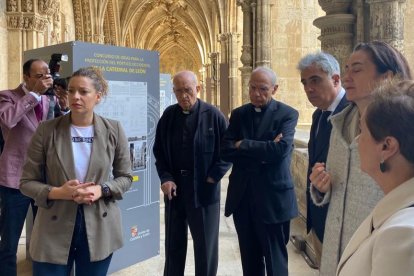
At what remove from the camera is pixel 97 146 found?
225 cm

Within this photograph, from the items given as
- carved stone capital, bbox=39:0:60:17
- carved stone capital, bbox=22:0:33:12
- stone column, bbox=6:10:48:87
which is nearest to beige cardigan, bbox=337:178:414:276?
stone column, bbox=6:10:48:87

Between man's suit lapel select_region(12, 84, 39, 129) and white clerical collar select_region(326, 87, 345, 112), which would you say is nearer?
white clerical collar select_region(326, 87, 345, 112)

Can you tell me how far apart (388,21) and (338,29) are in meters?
0.52

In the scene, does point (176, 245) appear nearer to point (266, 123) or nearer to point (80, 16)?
point (266, 123)

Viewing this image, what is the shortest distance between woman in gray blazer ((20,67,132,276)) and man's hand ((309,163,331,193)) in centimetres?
102

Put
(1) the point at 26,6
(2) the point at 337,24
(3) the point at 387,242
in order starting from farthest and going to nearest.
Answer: (1) the point at 26,6
(2) the point at 337,24
(3) the point at 387,242

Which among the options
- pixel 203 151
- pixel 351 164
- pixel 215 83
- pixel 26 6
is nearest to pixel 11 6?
pixel 26 6

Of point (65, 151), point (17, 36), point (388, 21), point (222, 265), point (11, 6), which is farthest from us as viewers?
point (11, 6)

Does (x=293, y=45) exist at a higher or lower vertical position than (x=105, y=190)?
higher

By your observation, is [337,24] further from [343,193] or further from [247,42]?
[247,42]

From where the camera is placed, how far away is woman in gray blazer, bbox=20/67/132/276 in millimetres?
2123

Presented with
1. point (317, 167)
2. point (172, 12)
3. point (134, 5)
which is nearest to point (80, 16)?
point (134, 5)

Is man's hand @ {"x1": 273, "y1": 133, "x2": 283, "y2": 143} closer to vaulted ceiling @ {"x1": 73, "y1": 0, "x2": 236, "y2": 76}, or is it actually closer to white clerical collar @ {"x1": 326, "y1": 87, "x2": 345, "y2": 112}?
white clerical collar @ {"x1": 326, "y1": 87, "x2": 345, "y2": 112}

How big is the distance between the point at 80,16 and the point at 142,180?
57.4 feet
